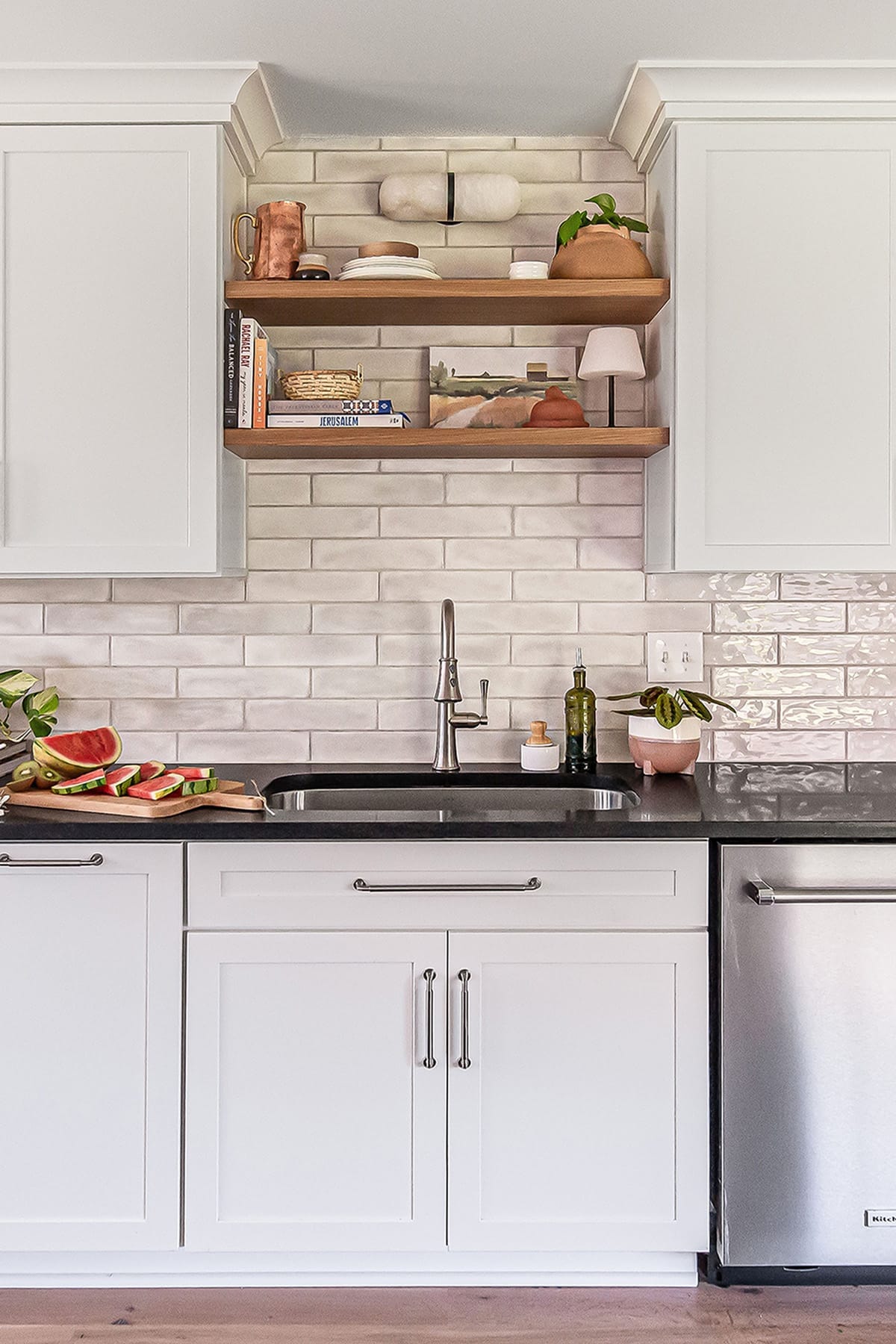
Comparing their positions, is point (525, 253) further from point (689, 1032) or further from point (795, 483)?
point (689, 1032)

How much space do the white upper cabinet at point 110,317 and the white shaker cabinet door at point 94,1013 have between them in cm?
74

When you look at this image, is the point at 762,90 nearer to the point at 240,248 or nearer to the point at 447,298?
the point at 447,298

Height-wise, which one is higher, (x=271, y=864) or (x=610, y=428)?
(x=610, y=428)

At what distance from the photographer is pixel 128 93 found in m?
2.25

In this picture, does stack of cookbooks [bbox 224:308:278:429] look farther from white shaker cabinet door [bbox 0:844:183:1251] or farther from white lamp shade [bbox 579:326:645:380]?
white shaker cabinet door [bbox 0:844:183:1251]

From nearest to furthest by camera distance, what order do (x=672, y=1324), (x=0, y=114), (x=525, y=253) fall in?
1. (x=672, y=1324)
2. (x=0, y=114)
3. (x=525, y=253)

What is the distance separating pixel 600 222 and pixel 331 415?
2.41 ft

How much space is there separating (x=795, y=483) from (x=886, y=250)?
20.7 inches

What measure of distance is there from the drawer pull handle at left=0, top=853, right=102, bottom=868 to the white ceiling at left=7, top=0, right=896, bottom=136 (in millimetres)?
1592

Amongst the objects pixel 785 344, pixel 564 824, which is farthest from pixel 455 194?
pixel 564 824

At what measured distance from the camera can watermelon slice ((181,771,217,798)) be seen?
2059mm

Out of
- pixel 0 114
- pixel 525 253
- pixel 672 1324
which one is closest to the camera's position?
pixel 672 1324

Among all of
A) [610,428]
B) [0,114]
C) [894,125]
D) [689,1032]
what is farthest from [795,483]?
[0,114]

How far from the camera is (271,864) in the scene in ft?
6.40
